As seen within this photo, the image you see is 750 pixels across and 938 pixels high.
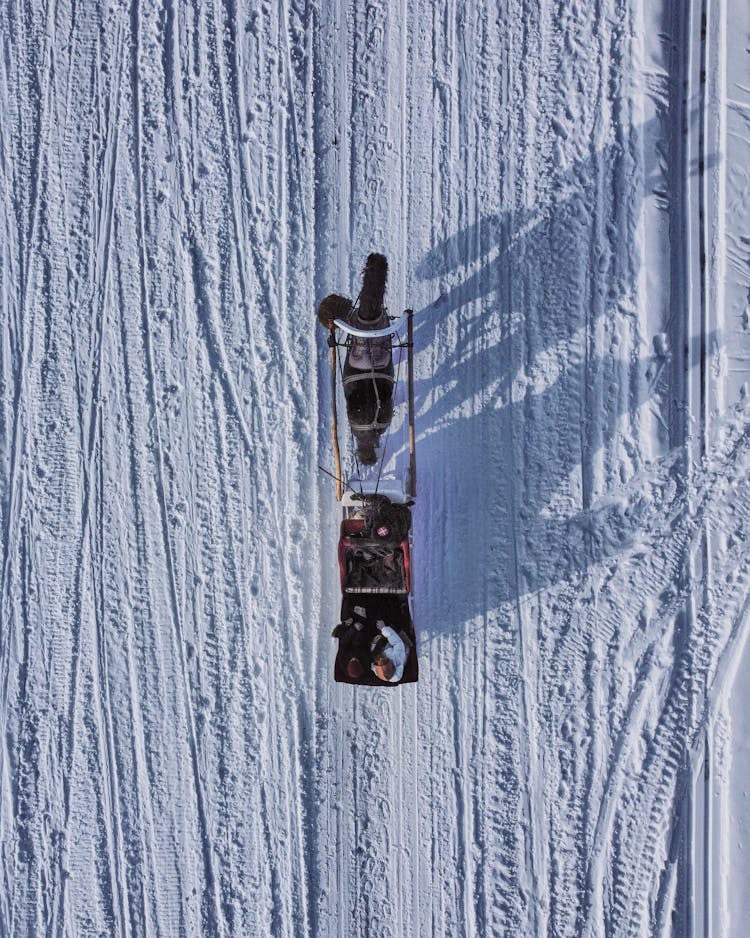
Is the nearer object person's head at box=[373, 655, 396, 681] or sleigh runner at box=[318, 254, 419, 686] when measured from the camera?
person's head at box=[373, 655, 396, 681]

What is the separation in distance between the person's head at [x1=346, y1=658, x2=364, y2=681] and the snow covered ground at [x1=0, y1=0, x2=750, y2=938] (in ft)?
1.94

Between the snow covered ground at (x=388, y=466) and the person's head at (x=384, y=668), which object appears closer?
the person's head at (x=384, y=668)

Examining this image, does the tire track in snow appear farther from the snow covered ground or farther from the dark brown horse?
the dark brown horse

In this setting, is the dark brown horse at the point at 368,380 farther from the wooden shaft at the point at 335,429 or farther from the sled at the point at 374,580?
the sled at the point at 374,580

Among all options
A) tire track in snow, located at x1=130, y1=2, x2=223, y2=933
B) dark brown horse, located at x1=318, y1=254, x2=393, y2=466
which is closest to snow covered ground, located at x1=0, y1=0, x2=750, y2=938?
tire track in snow, located at x1=130, y1=2, x2=223, y2=933

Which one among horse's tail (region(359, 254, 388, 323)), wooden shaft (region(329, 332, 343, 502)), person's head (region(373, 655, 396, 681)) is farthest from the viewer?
wooden shaft (region(329, 332, 343, 502))

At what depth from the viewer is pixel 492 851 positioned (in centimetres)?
399

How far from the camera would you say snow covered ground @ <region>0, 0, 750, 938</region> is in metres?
3.96

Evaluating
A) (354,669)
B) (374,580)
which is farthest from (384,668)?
(374,580)

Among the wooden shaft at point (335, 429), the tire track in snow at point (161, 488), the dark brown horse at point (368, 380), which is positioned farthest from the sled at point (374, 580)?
the tire track in snow at point (161, 488)

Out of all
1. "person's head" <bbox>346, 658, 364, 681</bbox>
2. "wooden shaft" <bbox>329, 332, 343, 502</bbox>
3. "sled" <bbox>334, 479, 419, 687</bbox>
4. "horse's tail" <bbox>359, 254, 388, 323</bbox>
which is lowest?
"person's head" <bbox>346, 658, 364, 681</bbox>

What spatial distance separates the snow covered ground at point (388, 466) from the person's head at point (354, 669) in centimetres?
59

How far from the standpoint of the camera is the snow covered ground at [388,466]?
3961mm

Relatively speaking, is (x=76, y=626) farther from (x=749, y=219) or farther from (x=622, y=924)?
(x=749, y=219)
